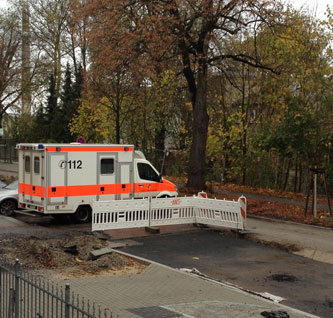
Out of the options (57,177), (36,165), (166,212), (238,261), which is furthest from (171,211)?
(36,165)

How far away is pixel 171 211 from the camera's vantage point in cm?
1675

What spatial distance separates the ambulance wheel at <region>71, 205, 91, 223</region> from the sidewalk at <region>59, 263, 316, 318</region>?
7.61 metres

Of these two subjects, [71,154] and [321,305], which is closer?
[321,305]

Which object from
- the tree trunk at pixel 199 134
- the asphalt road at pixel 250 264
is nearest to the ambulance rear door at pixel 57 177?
the asphalt road at pixel 250 264

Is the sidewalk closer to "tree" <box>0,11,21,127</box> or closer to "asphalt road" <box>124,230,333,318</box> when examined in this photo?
"asphalt road" <box>124,230,333,318</box>

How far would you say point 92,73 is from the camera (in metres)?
28.1

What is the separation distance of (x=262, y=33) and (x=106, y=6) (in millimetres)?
8660

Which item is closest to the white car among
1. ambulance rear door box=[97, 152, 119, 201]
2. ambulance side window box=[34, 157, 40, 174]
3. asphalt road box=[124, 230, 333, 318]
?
ambulance side window box=[34, 157, 40, 174]

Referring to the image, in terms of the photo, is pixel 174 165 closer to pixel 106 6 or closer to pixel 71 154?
pixel 106 6

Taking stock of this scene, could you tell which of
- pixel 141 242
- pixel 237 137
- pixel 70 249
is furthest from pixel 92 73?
pixel 70 249

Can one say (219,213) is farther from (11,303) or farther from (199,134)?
(11,303)

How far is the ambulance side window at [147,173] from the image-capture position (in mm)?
19859

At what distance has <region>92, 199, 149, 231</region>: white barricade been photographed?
1531 cm

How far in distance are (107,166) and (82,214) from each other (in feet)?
6.29
